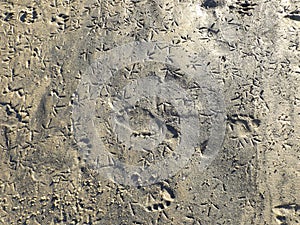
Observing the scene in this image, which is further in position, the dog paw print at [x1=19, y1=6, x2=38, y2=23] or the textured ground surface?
the dog paw print at [x1=19, y1=6, x2=38, y2=23]

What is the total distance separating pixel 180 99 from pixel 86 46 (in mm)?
692

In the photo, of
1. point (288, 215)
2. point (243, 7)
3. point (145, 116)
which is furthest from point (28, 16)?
point (288, 215)

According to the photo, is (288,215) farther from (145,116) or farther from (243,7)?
(243,7)

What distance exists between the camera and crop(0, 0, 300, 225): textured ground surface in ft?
8.21

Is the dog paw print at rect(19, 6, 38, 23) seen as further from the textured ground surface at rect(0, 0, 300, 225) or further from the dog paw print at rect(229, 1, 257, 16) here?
the dog paw print at rect(229, 1, 257, 16)

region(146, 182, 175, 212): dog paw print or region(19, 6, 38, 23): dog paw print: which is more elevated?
region(19, 6, 38, 23): dog paw print

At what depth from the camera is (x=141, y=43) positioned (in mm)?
2588

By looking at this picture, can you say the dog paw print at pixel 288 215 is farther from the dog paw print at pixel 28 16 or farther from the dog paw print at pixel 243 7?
the dog paw print at pixel 28 16

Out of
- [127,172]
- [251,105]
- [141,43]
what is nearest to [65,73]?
[141,43]

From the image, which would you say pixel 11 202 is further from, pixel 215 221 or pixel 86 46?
pixel 215 221

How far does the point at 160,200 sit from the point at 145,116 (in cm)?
53

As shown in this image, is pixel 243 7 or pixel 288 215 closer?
pixel 288 215

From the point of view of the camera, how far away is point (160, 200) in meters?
2.51

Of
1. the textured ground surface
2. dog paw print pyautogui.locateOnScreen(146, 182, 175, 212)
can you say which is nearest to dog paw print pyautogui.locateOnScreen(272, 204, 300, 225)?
the textured ground surface
